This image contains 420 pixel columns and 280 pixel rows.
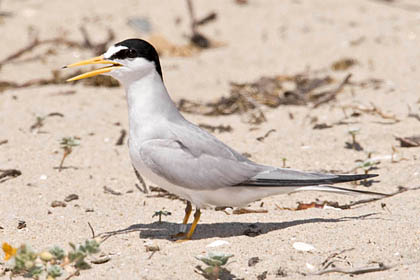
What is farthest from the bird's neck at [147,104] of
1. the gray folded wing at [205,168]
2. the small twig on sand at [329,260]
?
the small twig on sand at [329,260]

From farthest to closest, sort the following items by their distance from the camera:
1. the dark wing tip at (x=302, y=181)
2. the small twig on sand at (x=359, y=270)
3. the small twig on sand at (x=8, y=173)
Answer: the small twig on sand at (x=8, y=173) → the dark wing tip at (x=302, y=181) → the small twig on sand at (x=359, y=270)

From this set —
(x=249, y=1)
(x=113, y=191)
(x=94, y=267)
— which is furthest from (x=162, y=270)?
(x=249, y=1)

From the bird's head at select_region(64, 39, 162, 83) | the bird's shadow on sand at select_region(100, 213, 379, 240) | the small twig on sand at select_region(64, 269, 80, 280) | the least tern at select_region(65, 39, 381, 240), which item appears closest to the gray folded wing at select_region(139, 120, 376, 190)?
the least tern at select_region(65, 39, 381, 240)

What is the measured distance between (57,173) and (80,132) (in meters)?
0.99

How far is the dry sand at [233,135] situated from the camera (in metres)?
3.60

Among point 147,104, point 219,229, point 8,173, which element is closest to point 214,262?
point 219,229

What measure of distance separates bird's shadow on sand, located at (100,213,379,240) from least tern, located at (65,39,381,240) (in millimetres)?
139

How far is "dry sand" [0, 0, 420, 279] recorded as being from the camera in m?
3.60

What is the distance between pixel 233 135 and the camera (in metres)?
6.00

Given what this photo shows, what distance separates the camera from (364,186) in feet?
15.6

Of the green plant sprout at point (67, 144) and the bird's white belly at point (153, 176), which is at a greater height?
the bird's white belly at point (153, 176)

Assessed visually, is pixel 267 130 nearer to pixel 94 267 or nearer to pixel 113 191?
pixel 113 191

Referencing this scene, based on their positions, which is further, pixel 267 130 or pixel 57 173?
pixel 267 130

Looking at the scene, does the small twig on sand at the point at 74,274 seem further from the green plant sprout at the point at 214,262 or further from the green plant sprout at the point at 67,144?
the green plant sprout at the point at 67,144
